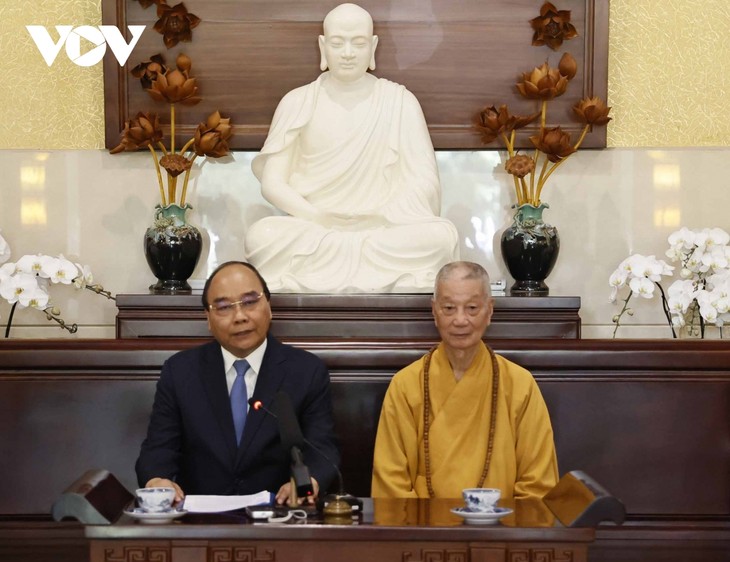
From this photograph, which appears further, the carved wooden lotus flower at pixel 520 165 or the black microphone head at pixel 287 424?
the carved wooden lotus flower at pixel 520 165

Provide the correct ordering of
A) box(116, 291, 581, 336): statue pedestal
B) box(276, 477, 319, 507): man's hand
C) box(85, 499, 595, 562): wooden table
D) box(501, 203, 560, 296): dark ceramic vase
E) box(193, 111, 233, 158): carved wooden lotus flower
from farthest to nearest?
box(193, 111, 233, 158): carved wooden lotus flower
box(501, 203, 560, 296): dark ceramic vase
box(116, 291, 581, 336): statue pedestal
box(276, 477, 319, 507): man's hand
box(85, 499, 595, 562): wooden table

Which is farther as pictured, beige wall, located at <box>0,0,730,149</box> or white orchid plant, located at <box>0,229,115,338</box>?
beige wall, located at <box>0,0,730,149</box>

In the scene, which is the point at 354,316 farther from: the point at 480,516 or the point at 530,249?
the point at 480,516

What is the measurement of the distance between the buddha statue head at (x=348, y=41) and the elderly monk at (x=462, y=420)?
1.83 metres

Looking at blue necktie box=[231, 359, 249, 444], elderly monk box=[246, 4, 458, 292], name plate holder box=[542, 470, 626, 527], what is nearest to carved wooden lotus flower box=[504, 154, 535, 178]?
elderly monk box=[246, 4, 458, 292]

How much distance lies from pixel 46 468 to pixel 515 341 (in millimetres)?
1550

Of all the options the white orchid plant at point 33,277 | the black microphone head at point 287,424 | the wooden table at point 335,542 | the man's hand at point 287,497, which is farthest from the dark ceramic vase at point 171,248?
the wooden table at point 335,542

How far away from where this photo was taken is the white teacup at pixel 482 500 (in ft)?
8.32

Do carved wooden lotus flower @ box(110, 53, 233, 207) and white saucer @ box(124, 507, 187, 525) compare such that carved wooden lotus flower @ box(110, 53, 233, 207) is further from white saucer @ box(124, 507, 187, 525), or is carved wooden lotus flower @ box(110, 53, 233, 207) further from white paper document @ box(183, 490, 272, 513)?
white saucer @ box(124, 507, 187, 525)

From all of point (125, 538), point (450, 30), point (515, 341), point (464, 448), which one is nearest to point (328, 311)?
point (515, 341)

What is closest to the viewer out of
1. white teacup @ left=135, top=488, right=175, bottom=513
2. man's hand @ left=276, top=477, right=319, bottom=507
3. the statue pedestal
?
white teacup @ left=135, top=488, right=175, bottom=513

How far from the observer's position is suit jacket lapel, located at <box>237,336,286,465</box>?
121 inches

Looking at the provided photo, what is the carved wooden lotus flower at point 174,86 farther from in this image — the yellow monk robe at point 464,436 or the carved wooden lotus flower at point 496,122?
the yellow monk robe at point 464,436

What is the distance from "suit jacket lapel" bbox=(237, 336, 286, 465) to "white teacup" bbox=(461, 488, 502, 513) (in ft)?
2.29
